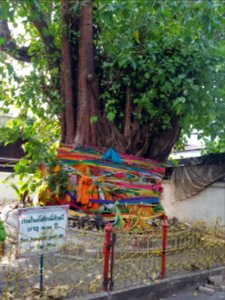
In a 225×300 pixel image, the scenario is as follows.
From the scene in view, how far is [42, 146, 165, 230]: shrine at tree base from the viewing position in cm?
836

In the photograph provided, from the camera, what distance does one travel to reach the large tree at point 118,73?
24.8 ft

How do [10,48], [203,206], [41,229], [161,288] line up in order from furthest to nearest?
[203,206] → [10,48] → [161,288] → [41,229]

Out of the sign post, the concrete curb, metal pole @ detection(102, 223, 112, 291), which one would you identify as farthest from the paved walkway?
the sign post

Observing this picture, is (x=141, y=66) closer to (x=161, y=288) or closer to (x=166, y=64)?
(x=166, y=64)

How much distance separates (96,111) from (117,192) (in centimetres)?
181

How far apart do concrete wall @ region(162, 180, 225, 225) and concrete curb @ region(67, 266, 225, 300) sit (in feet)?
16.7

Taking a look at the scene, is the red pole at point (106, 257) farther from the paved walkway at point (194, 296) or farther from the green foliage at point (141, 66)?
the green foliage at point (141, 66)

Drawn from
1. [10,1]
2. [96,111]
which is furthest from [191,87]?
[10,1]

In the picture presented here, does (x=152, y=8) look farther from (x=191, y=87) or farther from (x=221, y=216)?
(x=221, y=216)

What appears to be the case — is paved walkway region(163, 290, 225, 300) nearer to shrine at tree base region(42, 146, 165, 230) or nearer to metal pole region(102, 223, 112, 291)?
metal pole region(102, 223, 112, 291)

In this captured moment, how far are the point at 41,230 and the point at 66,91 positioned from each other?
4.69 m

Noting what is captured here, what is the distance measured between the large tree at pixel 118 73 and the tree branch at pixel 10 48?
23mm

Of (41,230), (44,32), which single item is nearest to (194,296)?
(41,230)

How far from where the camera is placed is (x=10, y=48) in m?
9.13
